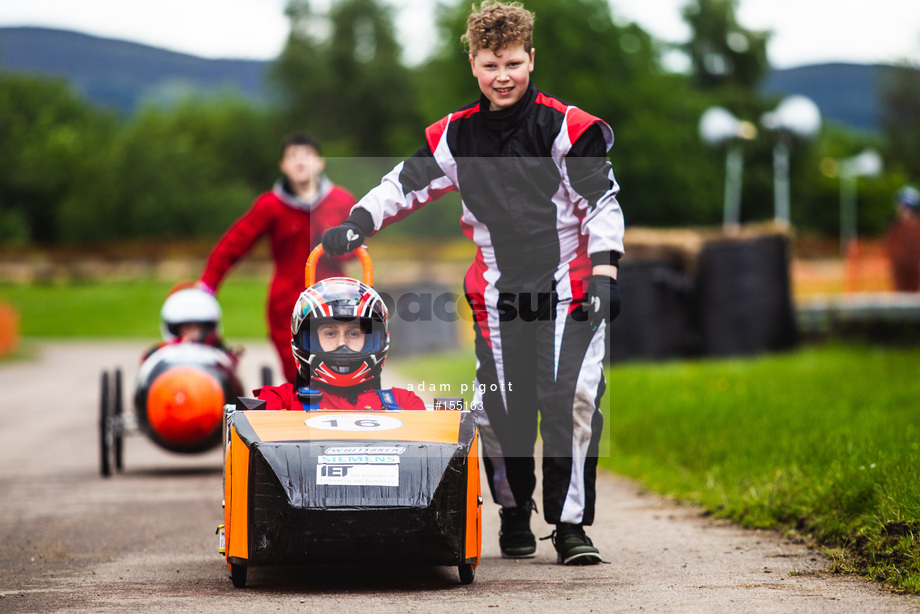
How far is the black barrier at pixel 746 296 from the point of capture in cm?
1480

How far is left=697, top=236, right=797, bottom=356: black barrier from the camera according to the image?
1480cm

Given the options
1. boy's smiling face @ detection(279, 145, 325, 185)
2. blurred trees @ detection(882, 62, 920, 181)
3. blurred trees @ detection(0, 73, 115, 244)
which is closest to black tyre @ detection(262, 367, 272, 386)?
boy's smiling face @ detection(279, 145, 325, 185)

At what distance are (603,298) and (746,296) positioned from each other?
10.1m

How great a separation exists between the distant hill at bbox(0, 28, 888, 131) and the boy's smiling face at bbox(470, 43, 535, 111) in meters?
26.1

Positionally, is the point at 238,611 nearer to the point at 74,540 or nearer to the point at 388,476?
the point at 388,476

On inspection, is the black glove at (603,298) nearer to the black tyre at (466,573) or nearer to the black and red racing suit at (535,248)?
the black and red racing suit at (535,248)

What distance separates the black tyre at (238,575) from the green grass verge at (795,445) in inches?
92.7

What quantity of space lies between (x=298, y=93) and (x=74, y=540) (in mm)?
72551

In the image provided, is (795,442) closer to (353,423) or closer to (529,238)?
(529,238)

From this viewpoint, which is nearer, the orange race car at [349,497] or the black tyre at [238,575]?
the orange race car at [349,497]

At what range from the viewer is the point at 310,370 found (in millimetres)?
5113

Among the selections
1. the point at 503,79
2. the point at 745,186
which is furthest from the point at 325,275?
the point at 745,186

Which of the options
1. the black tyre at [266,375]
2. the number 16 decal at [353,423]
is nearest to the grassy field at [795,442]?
the number 16 decal at [353,423]

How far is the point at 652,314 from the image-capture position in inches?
578
